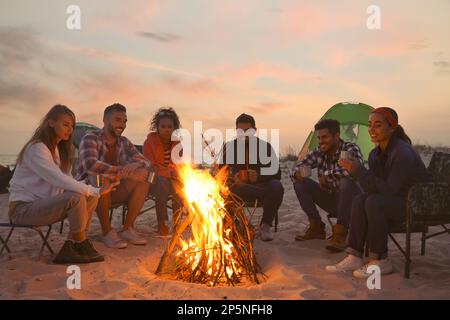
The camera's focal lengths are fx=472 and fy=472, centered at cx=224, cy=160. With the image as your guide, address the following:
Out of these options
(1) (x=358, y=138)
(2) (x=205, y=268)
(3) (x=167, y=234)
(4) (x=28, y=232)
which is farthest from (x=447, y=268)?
(1) (x=358, y=138)

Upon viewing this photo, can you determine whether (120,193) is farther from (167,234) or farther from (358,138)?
(358,138)

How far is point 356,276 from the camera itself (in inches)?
145

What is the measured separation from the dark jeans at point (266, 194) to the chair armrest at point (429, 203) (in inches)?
66.9

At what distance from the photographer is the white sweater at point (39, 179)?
153 inches

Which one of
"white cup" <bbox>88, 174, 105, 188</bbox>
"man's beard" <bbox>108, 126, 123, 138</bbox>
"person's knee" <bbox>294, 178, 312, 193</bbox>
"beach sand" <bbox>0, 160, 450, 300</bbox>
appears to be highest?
"man's beard" <bbox>108, 126, 123, 138</bbox>

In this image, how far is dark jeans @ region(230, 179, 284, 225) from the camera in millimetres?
5094

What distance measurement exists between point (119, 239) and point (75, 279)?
1.17 m

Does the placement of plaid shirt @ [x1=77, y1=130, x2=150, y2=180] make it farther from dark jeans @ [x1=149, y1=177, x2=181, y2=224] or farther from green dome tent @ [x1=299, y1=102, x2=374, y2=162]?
green dome tent @ [x1=299, y1=102, x2=374, y2=162]

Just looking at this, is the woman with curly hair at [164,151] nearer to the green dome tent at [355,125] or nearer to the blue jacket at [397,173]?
the blue jacket at [397,173]

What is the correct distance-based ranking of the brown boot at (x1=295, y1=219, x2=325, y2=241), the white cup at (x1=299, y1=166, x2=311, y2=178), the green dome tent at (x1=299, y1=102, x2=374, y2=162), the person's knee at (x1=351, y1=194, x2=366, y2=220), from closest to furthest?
the person's knee at (x1=351, y1=194, x2=366, y2=220)
the white cup at (x1=299, y1=166, x2=311, y2=178)
the brown boot at (x1=295, y1=219, x2=325, y2=241)
the green dome tent at (x1=299, y1=102, x2=374, y2=162)

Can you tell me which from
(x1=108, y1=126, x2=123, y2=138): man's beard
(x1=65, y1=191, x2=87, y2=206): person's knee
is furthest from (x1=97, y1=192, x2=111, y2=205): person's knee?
(x1=108, y1=126, x2=123, y2=138): man's beard

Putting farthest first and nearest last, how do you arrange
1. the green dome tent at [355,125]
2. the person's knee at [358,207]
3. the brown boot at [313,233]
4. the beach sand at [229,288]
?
the green dome tent at [355,125]
the brown boot at [313,233]
the person's knee at [358,207]
the beach sand at [229,288]

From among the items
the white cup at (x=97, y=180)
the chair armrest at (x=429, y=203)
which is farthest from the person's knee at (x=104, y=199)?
the chair armrest at (x=429, y=203)

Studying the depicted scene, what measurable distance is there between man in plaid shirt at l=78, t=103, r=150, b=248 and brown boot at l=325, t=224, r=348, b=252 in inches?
72.5
